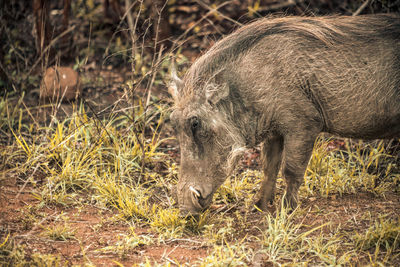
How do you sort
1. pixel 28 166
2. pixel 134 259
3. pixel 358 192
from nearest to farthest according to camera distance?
pixel 134 259
pixel 358 192
pixel 28 166

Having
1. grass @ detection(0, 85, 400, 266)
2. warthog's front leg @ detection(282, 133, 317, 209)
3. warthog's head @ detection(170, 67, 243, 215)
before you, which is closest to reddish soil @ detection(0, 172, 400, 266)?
grass @ detection(0, 85, 400, 266)

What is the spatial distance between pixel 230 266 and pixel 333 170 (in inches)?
84.9

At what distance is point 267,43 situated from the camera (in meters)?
3.55

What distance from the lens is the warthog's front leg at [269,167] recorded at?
155 inches

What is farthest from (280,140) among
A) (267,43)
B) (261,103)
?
(267,43)

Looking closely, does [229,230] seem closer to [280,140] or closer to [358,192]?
[280,140]

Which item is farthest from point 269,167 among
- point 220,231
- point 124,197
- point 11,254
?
point 11,254

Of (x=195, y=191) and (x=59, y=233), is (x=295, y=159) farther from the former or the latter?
(x=59, y=233)

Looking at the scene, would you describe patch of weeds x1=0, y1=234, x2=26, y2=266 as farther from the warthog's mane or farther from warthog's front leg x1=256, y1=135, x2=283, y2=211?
warthog's front leg x1=256, y1=135, x2=283, y2=211

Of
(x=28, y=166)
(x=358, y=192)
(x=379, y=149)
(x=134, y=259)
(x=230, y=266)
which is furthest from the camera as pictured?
(x=379, y=149)

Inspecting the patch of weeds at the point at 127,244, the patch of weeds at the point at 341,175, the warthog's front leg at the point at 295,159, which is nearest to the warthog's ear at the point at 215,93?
the warthog's front leg at the point at 295,159

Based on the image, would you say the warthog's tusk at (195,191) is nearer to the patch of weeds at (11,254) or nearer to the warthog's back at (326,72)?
the warthog's back at (326,72)

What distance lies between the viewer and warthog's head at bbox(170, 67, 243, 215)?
3354 millimetres

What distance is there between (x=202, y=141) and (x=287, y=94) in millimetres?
739
